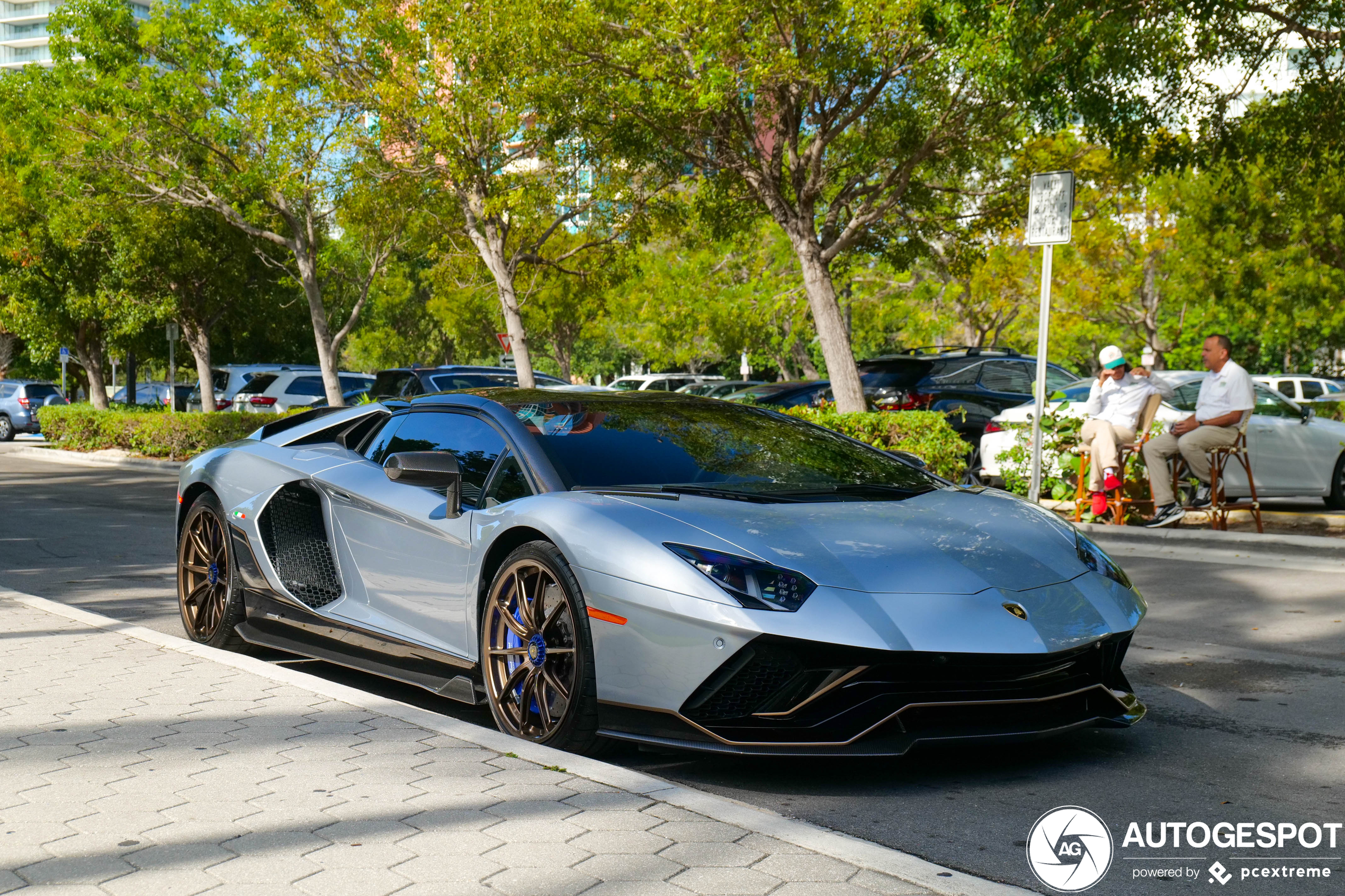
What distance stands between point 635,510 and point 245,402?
25.3 m

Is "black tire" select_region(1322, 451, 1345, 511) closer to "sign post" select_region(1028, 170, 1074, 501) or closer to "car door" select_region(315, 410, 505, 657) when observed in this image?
"sign post" select_region(1028, 170, 1074, 501)

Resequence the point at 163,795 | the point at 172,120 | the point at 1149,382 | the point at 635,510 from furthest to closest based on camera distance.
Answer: the point at 172,120 → the point at 1149,382 → the point at 635,510 → the point at 163,795

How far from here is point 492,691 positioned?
4664 mm

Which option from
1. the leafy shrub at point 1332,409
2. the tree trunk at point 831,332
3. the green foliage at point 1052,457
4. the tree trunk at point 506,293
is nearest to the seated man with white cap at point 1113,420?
the green foliage at point 1052,457

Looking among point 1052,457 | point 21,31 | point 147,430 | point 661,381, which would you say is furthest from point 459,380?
point 21,31

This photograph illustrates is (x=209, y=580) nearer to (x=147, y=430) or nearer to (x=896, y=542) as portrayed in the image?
(x=896, y=542)

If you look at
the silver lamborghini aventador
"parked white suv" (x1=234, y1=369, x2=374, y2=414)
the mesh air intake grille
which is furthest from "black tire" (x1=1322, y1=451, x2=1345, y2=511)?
"parked white suv" (x1=234, y1=369, x2=374, y2=414)

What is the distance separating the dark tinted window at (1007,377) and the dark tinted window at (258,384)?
54.0 ft

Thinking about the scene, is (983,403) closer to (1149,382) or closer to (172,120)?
(1149,382)

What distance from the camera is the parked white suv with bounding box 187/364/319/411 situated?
28.7 metres

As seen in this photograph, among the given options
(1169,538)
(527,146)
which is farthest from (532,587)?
(527,146)

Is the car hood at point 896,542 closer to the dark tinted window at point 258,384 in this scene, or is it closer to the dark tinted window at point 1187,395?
the dark tinted window at point 1187,395

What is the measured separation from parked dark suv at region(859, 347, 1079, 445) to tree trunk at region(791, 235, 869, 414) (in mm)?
940

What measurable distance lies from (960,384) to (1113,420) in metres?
Answer: 5.57
